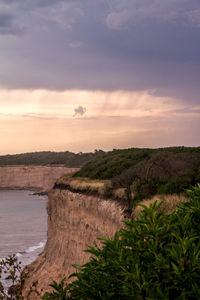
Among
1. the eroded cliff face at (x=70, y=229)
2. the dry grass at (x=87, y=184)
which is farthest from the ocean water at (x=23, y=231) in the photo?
the dry grass at (x=87, y=184)

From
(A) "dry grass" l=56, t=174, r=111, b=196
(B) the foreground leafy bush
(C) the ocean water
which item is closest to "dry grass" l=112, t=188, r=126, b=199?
(A) "dry grass" l=56, t=174, r=111, b=196

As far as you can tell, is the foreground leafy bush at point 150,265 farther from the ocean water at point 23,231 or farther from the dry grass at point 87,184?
the ocean water at point 23,231

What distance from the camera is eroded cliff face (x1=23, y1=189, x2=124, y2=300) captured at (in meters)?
24.6

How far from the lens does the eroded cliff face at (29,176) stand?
437 ft

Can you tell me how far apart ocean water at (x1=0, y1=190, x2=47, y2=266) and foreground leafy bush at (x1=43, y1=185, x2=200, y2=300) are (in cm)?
3368

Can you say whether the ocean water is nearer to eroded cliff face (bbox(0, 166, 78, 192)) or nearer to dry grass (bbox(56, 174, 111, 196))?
dry grass (bbox(56, 174, 111, 196))

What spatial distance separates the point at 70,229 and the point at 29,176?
111 meters

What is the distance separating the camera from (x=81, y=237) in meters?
28.2

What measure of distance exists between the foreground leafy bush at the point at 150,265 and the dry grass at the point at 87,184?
1902cm

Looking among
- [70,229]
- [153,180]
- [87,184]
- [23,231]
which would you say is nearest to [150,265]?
[153,180]

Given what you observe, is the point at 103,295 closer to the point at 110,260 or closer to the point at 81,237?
the point at 110,260

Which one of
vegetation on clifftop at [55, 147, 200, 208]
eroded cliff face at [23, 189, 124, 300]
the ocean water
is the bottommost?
the ocean water

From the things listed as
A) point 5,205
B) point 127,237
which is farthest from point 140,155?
point 5,205

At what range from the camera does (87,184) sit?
29.7m
